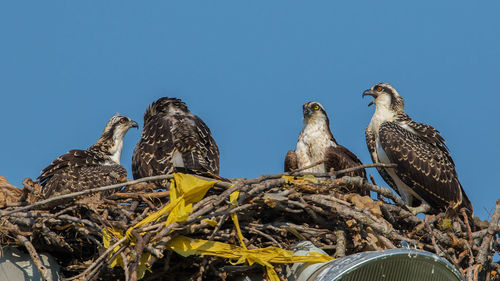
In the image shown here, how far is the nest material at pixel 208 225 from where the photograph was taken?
20.9 ft

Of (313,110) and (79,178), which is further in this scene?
(313,110)

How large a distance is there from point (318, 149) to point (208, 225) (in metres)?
4.05

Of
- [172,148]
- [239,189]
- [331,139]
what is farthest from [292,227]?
[331,139]

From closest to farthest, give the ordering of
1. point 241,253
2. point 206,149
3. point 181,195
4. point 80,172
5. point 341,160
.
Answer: point 241,253 < point 181,195 < point 206,149 < point 80,172 < point 341,160

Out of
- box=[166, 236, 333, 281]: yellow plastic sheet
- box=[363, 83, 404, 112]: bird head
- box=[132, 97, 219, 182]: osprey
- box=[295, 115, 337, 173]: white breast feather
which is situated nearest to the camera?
box=[166, 236, 333, 281]: yellow plastic sheet

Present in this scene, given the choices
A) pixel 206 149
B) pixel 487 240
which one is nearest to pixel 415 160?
pixel 487 240

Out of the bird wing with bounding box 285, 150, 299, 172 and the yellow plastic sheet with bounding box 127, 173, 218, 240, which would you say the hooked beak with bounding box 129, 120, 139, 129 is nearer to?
the bird wing with bounding box 285, 150, 299, 172

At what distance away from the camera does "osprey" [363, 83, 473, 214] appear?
10.2m

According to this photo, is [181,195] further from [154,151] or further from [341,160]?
[341,160]

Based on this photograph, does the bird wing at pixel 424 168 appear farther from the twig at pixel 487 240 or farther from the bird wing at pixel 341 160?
the twig at pixel 487 240

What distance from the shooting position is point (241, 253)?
6531 mm

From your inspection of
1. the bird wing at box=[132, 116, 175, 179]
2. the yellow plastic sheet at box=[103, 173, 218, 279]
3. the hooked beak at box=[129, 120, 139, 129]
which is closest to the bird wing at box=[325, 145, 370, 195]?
the bird wing at box=[132, 116, 175, 179]

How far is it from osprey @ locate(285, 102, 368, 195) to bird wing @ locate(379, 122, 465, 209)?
556 millimetres

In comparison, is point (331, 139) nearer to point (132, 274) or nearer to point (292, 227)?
Result: point (292, 227)
